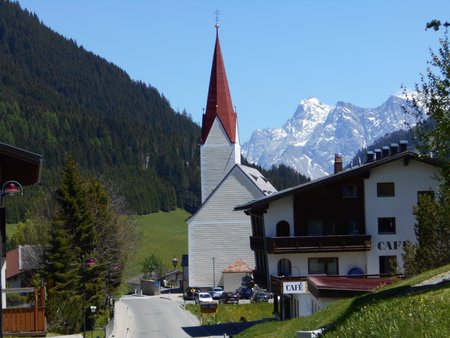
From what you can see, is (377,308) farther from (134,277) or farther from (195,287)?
(134,277)

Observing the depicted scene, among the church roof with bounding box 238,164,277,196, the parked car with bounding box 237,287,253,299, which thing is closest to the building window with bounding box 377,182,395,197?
the parked car with bounding box 237,287,253,299

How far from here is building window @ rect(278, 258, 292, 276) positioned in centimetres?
5338

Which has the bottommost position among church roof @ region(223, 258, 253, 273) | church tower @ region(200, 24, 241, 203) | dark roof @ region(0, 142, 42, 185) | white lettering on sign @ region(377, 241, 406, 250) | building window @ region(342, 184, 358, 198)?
church roof @ region(223, 258, 253, 273)

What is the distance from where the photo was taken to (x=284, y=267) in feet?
176

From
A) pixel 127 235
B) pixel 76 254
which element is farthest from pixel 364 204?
pixel 127 235

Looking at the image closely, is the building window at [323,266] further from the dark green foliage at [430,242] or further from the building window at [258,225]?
the dark green foliage at [430,242]

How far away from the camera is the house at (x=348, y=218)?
53.4 meters

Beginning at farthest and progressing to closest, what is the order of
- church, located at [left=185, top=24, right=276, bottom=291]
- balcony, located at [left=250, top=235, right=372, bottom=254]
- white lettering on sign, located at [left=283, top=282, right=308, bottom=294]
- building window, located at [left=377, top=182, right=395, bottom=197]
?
church, located at [left=185, top=24, right=276, bottom=291]
building window, located at [left=377, top=182, right=395, bottom=197]
balcony, located at [left=250, top=235, right=372, bottom=254]
white lettering on sign, located at [left=283, top=282, right=308, bottom=294]

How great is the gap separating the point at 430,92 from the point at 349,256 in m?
35.5

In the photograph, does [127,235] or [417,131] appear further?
[127,235]

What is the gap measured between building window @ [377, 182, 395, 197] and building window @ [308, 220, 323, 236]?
13.1 feet

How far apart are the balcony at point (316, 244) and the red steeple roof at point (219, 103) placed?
44.5m

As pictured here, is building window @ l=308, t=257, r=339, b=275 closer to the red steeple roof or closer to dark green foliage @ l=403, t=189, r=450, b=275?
dark green foliage @ l=403, t=189, r=450, b=275

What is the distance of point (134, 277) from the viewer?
141 meters
